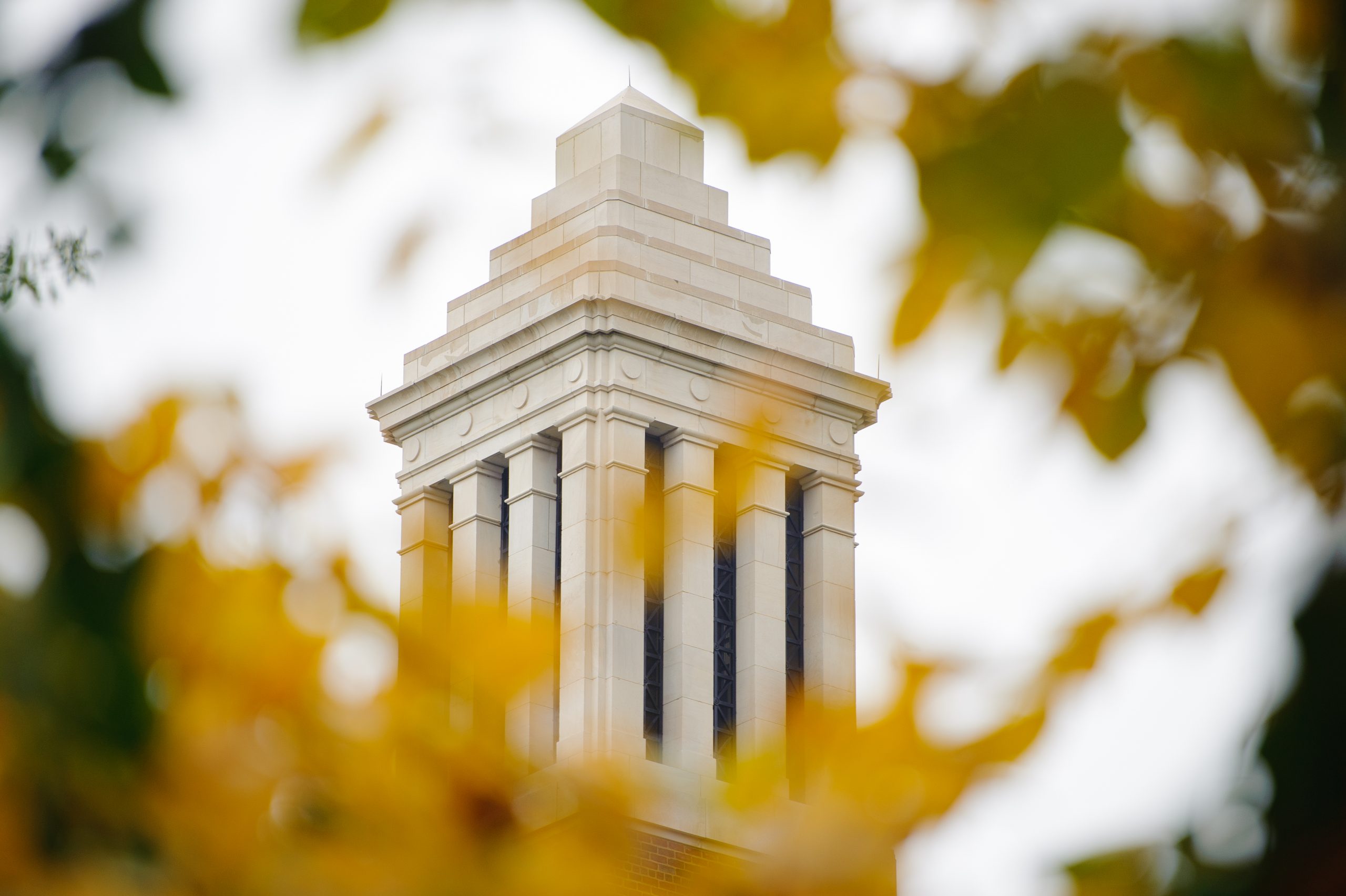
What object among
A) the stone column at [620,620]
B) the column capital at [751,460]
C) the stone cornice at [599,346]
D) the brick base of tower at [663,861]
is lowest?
the column capital at [751,460]

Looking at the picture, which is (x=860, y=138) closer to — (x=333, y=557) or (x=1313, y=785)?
(x=333, y=557)

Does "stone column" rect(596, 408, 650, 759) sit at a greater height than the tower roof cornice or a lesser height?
lesser

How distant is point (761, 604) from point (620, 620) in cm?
260

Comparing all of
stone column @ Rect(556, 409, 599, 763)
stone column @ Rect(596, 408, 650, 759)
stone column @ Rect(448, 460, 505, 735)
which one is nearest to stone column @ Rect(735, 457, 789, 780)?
stone column @ Rect(596, 408, 650, 759)

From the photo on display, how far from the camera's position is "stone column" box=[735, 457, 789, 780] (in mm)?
34344

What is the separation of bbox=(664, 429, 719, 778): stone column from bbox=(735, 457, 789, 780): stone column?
62 centimetres

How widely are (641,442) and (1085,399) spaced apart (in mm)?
31426

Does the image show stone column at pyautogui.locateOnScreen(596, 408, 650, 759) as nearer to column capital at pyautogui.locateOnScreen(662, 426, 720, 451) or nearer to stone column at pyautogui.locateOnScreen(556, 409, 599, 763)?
stone column at pyautogui.locateOnScreen(556, 409, 599, 763)

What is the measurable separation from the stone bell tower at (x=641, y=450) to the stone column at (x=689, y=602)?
0.12 feet

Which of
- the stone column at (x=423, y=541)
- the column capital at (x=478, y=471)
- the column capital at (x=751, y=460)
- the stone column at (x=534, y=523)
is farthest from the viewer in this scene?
the stone column at (x=423, y=541)

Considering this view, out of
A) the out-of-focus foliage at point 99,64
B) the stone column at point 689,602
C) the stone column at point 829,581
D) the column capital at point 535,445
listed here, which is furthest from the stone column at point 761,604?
the out-of-focus foliage at point 99,64

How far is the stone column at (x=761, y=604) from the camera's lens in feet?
113

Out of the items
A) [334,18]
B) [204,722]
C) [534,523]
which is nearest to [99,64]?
[334,18]

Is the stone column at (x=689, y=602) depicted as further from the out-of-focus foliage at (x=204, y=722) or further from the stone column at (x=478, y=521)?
the out-of-focus foliage at (x=204, y=722)
